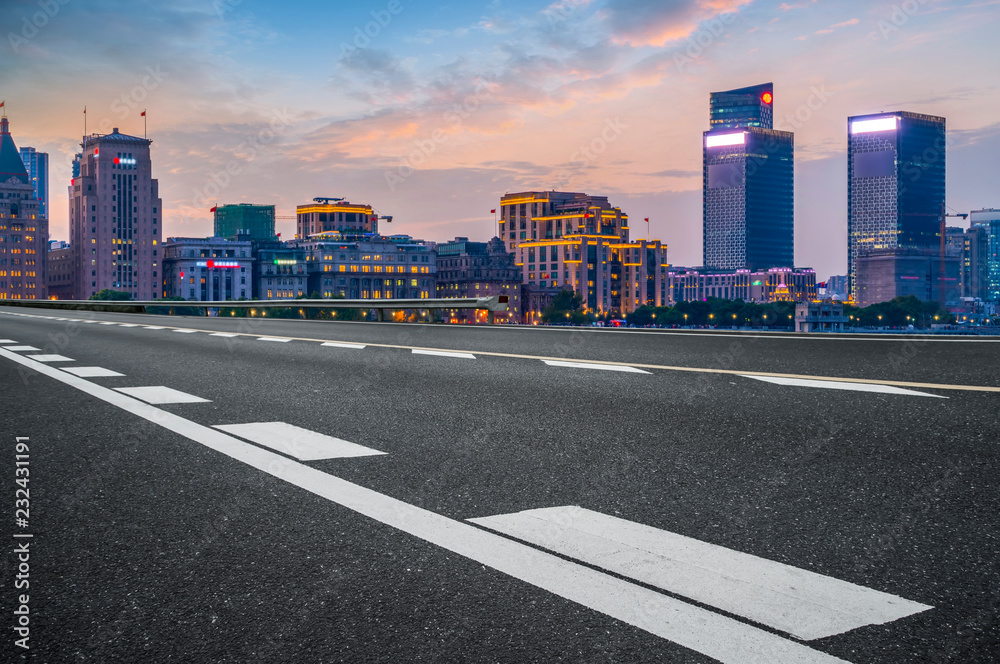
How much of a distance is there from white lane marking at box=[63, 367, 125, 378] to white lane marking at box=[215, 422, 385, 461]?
4366mm

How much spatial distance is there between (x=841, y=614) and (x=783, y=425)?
3329mm

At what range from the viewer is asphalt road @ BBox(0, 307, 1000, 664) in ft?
7.61

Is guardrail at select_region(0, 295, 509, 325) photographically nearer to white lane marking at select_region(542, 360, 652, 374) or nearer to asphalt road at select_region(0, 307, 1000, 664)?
white lane marking at select_region(542, 360, 652, 374)

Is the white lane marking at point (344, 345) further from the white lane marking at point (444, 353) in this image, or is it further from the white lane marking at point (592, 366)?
the white lane marking at point (592, 366)

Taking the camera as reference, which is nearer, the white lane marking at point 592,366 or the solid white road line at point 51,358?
the white lane marking at point 592,366

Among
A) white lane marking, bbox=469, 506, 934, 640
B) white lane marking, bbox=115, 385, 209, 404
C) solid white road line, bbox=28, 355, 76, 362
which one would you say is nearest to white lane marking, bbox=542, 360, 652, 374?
white lane marking, bbox=115, 385, 209, 404

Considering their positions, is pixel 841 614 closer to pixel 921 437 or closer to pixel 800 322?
pixel 921 437

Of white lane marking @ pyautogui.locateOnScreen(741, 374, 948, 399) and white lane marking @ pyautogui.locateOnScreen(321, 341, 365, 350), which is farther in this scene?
white lane marking @ pyautogui.locateOnScreen(321, 341, 365, 350)

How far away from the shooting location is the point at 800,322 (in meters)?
174

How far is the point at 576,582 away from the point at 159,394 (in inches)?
242

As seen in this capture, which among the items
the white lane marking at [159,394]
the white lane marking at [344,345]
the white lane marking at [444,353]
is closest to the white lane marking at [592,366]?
the white lane marking at [444,353]

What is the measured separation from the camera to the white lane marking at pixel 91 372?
9.70m

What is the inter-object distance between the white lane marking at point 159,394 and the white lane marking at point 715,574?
480 centimetres

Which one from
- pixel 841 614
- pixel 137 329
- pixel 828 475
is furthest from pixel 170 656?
pixel 137 329
